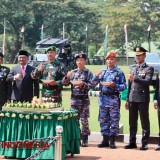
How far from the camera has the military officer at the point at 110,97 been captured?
31.6 ft

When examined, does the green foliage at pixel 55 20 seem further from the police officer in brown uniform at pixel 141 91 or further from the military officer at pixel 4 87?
the police officer in brown uniform at pixel 141 91

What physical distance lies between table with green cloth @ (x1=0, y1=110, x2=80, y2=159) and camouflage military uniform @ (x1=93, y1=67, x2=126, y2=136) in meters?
1.14

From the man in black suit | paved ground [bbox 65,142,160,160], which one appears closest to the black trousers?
paved ground [bbox 65,142,160,160]

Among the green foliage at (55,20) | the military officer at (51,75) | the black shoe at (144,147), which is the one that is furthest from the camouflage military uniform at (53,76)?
the green foliage at (55,20)

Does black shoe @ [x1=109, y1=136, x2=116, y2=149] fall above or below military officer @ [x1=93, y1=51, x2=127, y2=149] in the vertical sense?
below

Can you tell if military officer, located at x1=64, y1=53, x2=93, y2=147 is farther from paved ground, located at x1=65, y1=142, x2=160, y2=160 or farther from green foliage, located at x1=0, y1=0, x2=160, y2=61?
green foliage, located at x1=0, y1=0, x2=160, y2=61

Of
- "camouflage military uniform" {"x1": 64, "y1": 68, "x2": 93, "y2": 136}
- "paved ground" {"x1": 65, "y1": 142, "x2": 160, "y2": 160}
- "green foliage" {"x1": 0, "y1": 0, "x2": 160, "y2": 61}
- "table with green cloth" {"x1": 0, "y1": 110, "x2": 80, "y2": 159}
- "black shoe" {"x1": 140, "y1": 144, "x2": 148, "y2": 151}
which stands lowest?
"paved ground" {"x1": 65, "y1": 142, "x2": 160, "y2": 160}

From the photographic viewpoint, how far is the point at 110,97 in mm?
9672

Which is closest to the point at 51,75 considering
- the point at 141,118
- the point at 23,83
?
the point at 23,83

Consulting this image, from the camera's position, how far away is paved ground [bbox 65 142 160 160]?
8.69 meters

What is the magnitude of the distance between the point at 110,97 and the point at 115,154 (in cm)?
111

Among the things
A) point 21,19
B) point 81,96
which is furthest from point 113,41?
point 81,96

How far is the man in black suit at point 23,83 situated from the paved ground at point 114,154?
1.36 metres

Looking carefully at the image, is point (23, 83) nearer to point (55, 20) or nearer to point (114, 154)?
point (114, 154)
